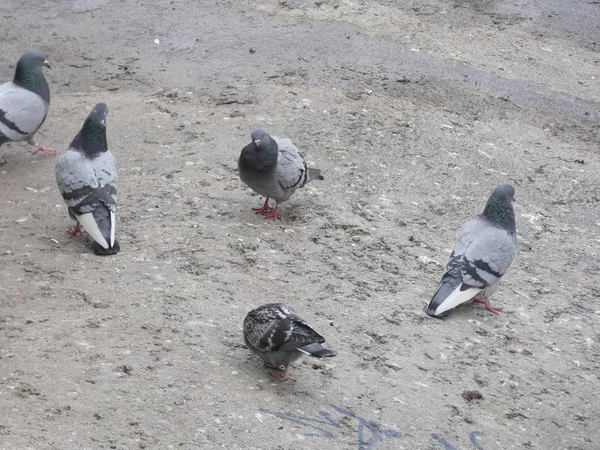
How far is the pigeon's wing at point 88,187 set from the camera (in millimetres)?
5828

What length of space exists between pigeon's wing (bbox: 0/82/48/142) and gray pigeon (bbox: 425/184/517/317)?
3.75 m

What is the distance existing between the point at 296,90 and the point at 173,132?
144 centimetres

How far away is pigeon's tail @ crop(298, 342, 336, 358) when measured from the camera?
4.41 meters

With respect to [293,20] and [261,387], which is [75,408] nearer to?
[261,387]

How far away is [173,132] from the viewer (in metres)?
7.73

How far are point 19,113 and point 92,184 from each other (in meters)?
1.65

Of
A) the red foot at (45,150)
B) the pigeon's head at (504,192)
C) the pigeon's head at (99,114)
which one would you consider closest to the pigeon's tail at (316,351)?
the pigeon's head at (504,192)

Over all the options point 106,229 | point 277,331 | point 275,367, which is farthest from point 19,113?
point 277,331

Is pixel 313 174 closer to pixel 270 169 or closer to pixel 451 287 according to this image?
pixel 270 169

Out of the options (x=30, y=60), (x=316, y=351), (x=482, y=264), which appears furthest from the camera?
(x=30, y=60)

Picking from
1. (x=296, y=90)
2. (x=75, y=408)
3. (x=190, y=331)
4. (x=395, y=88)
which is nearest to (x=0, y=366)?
(x=75, y=408)

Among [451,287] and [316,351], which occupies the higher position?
[316,351]

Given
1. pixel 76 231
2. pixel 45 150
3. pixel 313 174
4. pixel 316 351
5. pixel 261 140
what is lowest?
pixel 45 150

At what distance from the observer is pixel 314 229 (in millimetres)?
6531
